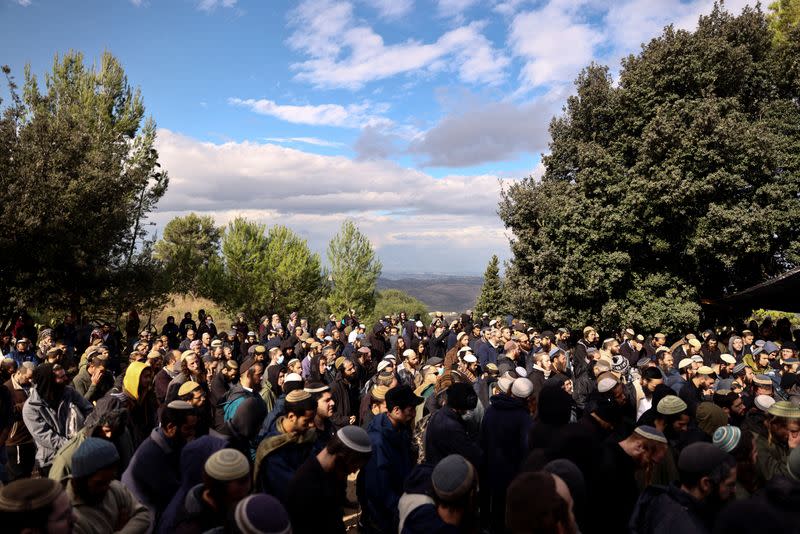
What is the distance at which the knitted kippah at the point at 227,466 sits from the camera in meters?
2.80

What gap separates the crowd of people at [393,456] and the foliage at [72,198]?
11.3 meters

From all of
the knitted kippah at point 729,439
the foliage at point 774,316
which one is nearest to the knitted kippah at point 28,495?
the knitted kippah at point 729,439

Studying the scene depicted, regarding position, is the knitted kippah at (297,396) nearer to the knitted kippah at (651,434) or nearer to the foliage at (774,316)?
the knitted kippah at (651,434)

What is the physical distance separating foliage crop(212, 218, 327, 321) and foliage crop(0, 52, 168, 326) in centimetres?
881

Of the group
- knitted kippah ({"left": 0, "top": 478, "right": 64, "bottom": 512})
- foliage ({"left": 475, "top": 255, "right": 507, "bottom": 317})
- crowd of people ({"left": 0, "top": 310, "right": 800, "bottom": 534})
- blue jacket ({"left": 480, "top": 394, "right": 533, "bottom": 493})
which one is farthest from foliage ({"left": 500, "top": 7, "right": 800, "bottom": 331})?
foliage ({"left": 475, "top": 255, "right": 507, "bottom": 317})

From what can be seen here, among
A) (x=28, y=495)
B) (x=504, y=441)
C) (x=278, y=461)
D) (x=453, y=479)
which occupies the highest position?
(x=28, y=495)

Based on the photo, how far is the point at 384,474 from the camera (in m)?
4.07

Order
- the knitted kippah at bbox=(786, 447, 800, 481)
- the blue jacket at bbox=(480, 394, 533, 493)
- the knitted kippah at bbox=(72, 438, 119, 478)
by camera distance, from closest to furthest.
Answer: the knitted kippah at bbox=(72, 438, 119, 478) → the knitted kippah at bbox=(786, 447, 800, 481) → the blue jacket at bbox=(480, 394, 533, 493)

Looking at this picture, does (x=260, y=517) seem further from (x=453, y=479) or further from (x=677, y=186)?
(x=677, y=186)

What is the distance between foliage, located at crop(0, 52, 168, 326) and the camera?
54.1 ft

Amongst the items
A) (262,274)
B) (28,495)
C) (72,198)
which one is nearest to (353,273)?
(262,274)

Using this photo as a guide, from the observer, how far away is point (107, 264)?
810 inches

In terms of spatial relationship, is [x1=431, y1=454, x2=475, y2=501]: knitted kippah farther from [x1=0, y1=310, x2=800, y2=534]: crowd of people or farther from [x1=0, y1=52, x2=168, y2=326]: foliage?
[x1=0, y1=52, x2=168, y2=326]: foliage

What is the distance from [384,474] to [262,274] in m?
31.0
